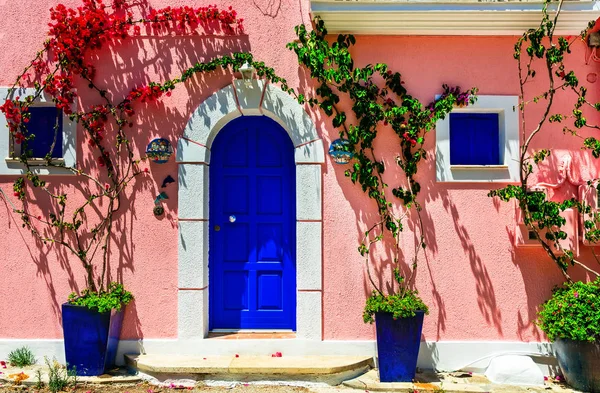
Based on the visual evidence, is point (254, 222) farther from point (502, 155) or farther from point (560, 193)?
point (560, 193)

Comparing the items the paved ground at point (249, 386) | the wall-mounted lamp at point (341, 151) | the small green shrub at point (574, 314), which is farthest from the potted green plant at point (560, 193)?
the wall-mounted lamp at point (341, 151)

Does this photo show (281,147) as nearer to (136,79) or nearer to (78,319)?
(136,79)

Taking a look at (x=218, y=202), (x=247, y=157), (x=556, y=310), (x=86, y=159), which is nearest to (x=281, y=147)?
(x=247, y=157)

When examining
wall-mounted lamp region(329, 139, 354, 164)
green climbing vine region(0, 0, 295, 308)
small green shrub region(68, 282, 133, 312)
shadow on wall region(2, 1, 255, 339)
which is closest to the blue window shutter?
green climbing vine region(0, 0, 295, 308)

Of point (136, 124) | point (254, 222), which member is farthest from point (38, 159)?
point (254, 222)

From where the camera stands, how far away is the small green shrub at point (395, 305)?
15.4 feet

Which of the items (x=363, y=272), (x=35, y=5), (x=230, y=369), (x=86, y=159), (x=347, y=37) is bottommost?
(x=230, y=369)

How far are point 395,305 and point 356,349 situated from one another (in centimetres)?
68

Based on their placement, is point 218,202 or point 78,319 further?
point 218,202

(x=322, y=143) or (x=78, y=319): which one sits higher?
(x=322, y=143)

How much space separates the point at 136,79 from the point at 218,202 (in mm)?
1446

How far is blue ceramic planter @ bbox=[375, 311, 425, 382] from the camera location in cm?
471

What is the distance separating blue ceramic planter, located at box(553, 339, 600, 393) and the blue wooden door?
2499 mm

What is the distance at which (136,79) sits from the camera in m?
5.24
